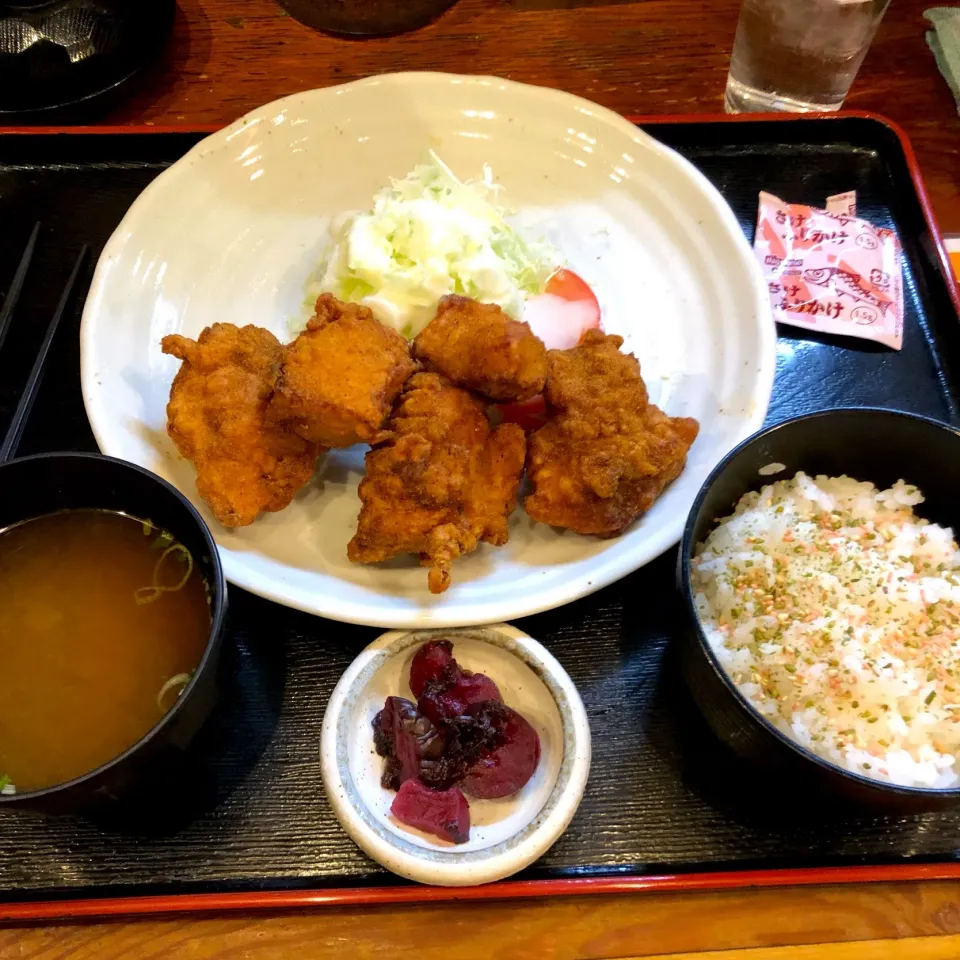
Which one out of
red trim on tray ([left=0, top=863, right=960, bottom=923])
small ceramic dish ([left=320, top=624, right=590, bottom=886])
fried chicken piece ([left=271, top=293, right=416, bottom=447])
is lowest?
red trim on tray ([left=0, top=863, right=960, bottom=923])

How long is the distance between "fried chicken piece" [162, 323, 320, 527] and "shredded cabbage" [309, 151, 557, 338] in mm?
431

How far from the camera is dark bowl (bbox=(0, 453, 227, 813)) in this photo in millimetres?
1357

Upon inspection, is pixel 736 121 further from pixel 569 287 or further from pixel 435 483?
pixel 435 483

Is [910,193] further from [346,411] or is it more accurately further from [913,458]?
[346,411]

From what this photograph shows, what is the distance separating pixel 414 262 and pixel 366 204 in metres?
0.41

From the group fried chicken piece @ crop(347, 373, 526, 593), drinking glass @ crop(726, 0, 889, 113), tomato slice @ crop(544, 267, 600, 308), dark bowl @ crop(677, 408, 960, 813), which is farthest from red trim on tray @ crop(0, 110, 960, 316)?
fried chicken piece @ crop(347, 373, 526, 593)

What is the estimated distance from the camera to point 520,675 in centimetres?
171

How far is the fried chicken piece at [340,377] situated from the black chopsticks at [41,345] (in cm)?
74

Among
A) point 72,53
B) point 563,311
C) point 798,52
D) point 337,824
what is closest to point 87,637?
point 337,824

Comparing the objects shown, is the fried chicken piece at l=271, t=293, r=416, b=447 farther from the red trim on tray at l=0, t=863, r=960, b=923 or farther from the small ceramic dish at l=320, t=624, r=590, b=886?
the red trim on tray at l=0, t=863, r=960, b=923

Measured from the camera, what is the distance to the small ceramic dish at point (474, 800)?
1.47 meters

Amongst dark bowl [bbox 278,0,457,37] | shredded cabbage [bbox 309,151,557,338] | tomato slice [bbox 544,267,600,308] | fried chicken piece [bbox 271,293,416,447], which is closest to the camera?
fried chicken piece [bbox 271,293,416,447]

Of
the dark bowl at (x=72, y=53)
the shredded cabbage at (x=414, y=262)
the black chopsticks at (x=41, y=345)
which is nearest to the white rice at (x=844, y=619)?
the shredded cabbage at (x=414, y=262)

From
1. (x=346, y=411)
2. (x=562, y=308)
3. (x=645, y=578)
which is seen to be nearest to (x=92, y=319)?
(x=346, y=411)
